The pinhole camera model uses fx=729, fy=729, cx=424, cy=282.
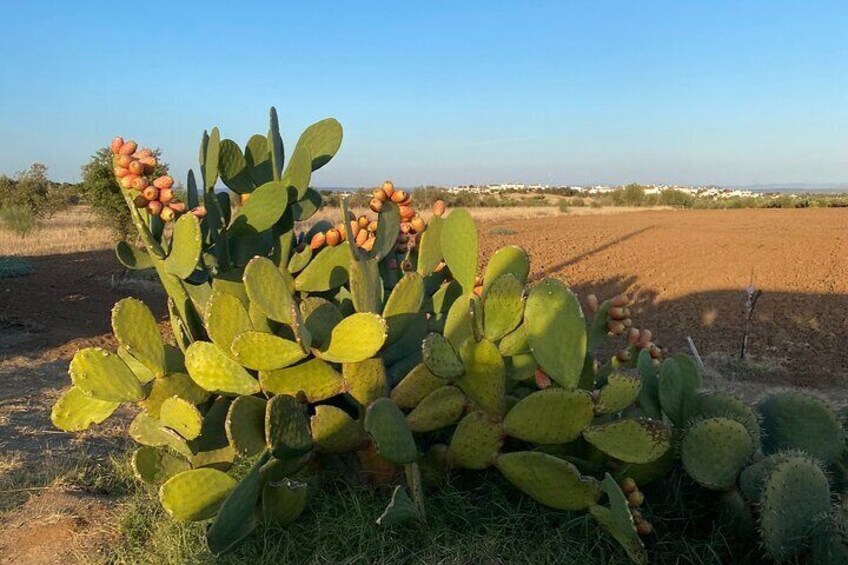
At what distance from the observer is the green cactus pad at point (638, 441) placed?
2115mm

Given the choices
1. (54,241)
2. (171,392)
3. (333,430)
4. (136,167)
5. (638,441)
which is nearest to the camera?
(638,441)

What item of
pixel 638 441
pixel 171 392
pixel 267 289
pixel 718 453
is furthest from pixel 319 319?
pixel 718 453

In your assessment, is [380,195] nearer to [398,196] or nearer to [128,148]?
[398,196]

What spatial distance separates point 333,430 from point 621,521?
0.92m

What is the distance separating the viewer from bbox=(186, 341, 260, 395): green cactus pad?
2467 mm

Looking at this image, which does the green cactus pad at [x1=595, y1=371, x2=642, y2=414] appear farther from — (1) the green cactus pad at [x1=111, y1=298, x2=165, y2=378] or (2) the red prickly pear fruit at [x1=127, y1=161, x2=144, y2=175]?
(2) the red prickly pear fruit at [x1=127, y1=161, x2=144, y2=175]

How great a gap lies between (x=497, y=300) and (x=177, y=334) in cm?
134

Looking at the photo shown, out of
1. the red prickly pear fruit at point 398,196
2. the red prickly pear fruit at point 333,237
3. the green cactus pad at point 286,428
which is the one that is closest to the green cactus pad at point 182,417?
the green cactus pad at point 286,428

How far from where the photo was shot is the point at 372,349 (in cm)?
220

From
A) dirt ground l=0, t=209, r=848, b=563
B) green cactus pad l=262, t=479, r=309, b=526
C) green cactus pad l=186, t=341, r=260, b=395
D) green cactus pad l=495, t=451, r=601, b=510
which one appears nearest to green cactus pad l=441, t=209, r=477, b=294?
green cactus pad l=495, t=451, r=601, b=510

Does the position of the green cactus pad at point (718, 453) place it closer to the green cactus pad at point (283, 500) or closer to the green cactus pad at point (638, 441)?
the green cactus pad at point (638, 441)

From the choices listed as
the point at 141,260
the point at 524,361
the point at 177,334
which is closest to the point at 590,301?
the point at 524,361

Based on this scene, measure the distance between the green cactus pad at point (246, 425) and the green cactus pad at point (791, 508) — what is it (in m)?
1.52

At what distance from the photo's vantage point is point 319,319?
2.41 meters
